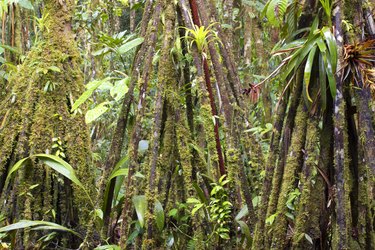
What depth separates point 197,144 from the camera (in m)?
2.85

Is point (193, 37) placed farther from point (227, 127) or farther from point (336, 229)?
point (336, 229)

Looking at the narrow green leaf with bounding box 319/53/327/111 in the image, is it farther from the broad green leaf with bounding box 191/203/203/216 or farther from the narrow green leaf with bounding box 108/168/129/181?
the narrow green leaf with bounding box 108/168/129/181

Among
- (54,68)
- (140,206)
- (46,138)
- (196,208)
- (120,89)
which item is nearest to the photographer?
(196,208)

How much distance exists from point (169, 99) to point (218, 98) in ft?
0.85

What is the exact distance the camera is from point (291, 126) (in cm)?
227

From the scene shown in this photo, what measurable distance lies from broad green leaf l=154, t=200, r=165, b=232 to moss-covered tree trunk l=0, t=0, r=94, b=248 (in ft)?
3.09

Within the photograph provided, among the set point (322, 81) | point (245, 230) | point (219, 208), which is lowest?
point (245, 230)

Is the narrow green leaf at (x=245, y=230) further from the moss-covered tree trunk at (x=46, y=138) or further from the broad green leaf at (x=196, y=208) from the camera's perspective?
the moss-covered tree trunk at (x=46, y=138)

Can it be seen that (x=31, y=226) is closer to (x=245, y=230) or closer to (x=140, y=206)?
(x=140, y=206)

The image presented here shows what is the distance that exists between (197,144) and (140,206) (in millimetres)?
562

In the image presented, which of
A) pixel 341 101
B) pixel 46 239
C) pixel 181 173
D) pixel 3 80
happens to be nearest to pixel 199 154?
pixel 181 173

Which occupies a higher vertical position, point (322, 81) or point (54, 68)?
point (54, 68)

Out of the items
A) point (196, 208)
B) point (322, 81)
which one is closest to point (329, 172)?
point (322, 81)

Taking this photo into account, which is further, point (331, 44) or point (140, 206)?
point (140, 206)
